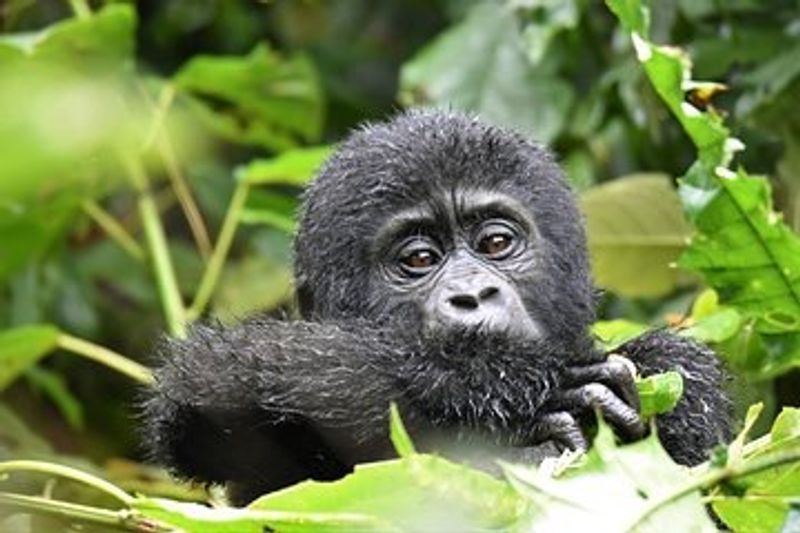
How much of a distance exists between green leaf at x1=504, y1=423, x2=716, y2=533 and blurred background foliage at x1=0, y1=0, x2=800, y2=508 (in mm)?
674

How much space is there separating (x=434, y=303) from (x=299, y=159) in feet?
4.46

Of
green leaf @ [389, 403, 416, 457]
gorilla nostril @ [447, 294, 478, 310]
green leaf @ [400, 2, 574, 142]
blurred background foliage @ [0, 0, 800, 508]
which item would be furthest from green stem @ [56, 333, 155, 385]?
green leaf @ [389, 403, 416, 457]

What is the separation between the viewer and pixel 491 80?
3793 mm

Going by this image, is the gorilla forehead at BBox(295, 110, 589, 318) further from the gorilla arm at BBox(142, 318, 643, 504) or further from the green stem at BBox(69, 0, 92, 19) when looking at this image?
the green stem at BBox(69, 0, 92, 19)

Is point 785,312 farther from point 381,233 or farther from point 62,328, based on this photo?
point 62,328

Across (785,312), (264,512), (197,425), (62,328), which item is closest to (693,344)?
(785,312)

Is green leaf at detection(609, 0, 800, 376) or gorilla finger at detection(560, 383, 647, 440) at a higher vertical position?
green leaf at detection(609, 0, 800, 376)

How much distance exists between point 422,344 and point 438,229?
0.29 metres


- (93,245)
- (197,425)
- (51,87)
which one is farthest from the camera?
(93,245)

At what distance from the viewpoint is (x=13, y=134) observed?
3.66ft

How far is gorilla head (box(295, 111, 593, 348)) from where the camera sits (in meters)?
2.44

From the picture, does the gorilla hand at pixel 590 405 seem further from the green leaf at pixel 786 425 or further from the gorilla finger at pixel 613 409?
the green leaf at pixel 786 425

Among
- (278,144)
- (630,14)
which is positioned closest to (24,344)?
(278,144)

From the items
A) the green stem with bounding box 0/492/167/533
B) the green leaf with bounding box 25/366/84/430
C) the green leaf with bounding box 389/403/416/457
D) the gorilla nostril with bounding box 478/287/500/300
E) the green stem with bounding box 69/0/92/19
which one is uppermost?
the green leaf with bounding box 389/403/416/457
